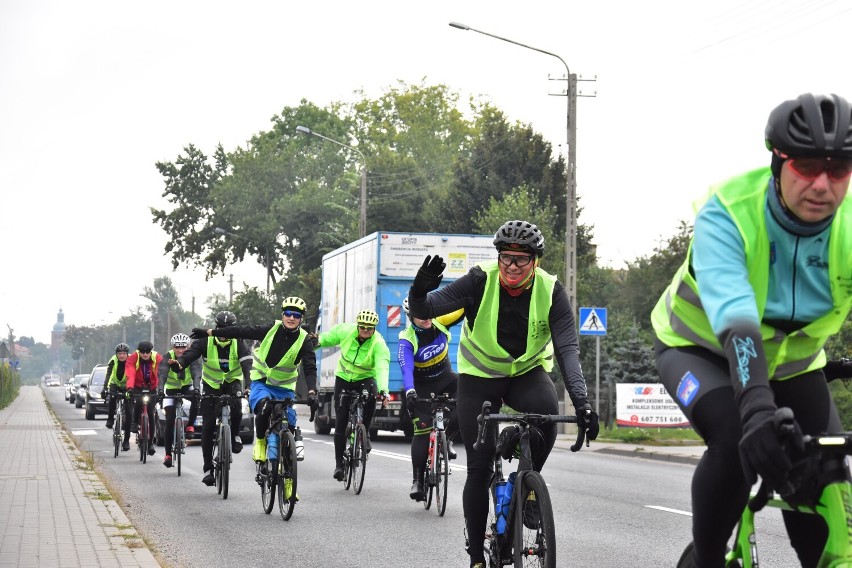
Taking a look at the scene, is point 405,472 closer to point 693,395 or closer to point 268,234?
point 693,395

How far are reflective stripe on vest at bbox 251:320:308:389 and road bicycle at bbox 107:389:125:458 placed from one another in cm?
918

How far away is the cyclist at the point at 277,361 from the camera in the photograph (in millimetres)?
12109

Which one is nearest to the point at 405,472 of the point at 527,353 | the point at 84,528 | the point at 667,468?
the point at 667,468

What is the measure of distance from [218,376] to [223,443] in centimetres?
125

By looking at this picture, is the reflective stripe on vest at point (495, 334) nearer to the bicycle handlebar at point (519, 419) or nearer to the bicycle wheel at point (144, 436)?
the bicycle handlebar at point (519, 419)

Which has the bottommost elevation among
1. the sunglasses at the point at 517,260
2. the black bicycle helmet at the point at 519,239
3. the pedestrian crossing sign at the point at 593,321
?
the sunglasses at the point at 517,260

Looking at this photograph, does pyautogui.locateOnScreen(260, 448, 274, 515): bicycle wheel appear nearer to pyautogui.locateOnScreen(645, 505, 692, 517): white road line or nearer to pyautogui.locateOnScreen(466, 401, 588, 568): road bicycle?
pyautogui.locateOnScreen(645, 505, 692, 517): white road line

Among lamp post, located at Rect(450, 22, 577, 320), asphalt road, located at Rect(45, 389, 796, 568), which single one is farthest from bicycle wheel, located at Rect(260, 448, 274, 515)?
lamp post, located at Rect(450, 22, 577, 320)

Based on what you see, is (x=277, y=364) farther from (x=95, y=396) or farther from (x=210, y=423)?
(x=95, y=396)

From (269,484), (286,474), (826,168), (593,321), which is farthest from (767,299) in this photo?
(593,321)

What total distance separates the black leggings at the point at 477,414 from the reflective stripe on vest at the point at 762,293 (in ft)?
8.32

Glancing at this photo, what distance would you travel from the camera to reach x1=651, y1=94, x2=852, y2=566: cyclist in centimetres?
332

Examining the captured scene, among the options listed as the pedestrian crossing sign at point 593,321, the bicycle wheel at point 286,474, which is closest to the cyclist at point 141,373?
the pedestrian crossing sign at point 593,321

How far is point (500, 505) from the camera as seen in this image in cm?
629
